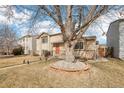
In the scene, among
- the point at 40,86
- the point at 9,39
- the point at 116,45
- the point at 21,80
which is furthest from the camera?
the point at 116,45

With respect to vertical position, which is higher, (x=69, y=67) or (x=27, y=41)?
(x=27, y=41)

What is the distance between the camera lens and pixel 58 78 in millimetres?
5094

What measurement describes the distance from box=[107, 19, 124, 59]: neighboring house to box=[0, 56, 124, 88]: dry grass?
3.71 m

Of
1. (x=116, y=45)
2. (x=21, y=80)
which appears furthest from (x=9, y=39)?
(x=116, y=45)

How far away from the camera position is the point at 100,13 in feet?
18.1

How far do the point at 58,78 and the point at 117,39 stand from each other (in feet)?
19.7

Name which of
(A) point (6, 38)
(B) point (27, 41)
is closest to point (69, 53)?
(A) point (6, 38)

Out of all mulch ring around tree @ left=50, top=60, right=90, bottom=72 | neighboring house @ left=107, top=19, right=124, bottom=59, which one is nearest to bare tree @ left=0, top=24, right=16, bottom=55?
mulch ring around tree @ left=50, top=60, right=90, bottom=72

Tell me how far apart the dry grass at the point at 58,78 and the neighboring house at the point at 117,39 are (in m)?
3.71

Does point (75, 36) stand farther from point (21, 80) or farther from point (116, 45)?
point (116, 45)

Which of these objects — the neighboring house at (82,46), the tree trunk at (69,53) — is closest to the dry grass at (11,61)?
the neighboring house at (82,46)

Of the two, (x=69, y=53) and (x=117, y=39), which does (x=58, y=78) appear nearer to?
(x=69, y=53)

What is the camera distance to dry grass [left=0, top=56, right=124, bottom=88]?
15.6 feet
